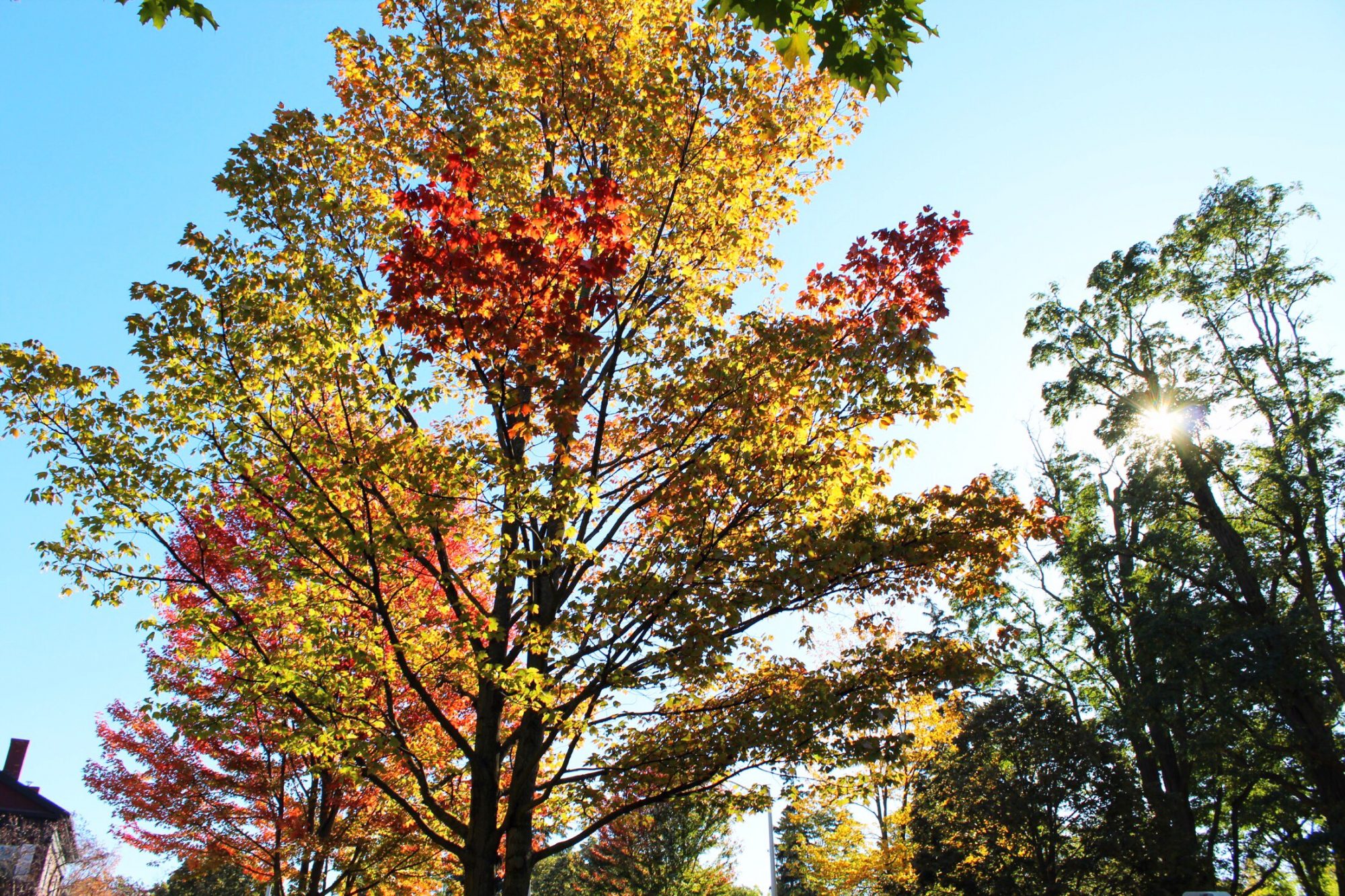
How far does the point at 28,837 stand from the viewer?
99.8 ft

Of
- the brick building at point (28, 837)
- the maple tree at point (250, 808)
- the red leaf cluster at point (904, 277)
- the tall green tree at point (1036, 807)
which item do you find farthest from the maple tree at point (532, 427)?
the brick building at point (28, 837)

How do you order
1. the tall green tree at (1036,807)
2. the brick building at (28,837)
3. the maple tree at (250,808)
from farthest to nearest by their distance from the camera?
the brick building at (28,837) → the tall green tree at (1036,807) → the maple tree at (250,808)

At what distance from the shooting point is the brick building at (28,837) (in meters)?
28.3

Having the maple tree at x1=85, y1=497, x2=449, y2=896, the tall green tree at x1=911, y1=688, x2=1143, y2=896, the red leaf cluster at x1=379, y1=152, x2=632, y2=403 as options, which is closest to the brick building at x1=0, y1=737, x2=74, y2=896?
the maple tree at x1=85, y1=497, x2=449, y2=896

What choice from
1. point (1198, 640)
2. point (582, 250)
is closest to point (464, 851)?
point (582, 250)

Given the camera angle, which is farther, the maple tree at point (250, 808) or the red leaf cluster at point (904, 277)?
the maple tree at point (250, 808)

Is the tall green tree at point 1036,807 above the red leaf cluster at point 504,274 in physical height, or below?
below

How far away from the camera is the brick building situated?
92.8ft

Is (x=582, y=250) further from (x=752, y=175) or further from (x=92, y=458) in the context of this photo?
(x=92, y=458)

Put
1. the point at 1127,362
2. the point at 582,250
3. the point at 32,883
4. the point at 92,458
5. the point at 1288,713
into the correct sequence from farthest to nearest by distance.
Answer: the point at 32,883 → the point at 1127,362 → the point at 1288,713 → the point at 582,250 → the point at 92,458

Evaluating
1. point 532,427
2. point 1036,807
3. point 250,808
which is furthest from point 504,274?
point 1036,807

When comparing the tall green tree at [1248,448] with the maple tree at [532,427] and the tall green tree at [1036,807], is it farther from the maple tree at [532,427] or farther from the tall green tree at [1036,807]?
the maple tree at [532,427]

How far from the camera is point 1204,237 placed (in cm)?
2117

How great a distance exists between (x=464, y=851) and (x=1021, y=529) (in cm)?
502
